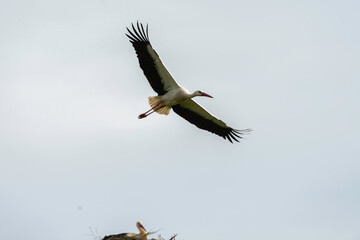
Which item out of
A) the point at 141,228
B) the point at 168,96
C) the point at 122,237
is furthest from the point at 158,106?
the point at 122,237

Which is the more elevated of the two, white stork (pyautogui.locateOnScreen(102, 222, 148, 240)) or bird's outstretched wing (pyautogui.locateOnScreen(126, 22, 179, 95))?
bird's outstretched wing (pyautogui.locateOnScreen(126, 22, 179, 95))

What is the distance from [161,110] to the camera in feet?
58.0

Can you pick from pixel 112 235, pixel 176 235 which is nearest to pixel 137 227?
pixel 112 235

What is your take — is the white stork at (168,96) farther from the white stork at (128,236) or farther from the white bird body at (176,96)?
the white stork at (128,236)

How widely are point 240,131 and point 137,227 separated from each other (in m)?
3.49

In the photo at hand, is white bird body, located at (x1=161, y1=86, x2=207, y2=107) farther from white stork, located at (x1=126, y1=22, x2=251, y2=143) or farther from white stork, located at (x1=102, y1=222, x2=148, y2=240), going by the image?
white stork, located at (x1=102, y1=222, x2=148, y2=240)

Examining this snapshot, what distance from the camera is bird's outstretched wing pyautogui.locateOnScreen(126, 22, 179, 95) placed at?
16.6 metres

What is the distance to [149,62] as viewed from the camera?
659 inches

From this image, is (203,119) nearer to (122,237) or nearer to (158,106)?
(158,106)

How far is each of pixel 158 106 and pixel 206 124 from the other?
1.24 meters

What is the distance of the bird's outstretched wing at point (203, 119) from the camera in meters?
17.8

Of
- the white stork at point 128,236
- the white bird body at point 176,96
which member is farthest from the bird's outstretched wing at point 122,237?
the white bird body at point 176,96

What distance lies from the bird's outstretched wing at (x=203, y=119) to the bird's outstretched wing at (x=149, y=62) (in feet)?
2.78

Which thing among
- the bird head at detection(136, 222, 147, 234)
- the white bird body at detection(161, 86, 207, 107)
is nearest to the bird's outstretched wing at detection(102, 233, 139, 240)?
the bird head at detection(136, 222, 147, 234)
